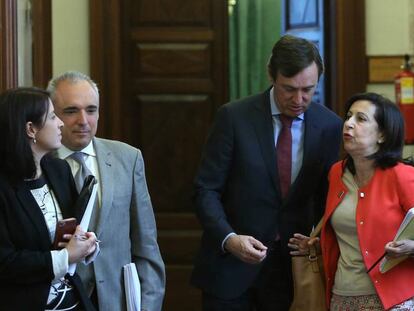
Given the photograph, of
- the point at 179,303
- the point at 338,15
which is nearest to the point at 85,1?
the point at 338,15

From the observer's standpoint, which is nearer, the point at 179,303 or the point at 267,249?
the point at 267,249

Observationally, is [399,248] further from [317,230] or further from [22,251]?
[22,251]

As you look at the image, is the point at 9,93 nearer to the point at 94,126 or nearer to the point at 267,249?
the point at 94,126

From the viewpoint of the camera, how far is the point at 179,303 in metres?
5.44

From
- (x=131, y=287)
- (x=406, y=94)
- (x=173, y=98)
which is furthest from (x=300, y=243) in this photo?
(x=173, y=98)

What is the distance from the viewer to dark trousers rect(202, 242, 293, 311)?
3.31 meters

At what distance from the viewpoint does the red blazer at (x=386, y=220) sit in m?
2.94

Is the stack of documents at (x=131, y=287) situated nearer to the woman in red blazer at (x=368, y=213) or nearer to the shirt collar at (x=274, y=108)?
the woman in red blazer at (x=368, y=213)

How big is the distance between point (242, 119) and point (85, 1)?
231cm

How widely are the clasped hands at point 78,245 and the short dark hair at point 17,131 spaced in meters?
0.22

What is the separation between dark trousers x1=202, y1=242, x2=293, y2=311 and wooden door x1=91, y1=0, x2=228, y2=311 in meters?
2.13

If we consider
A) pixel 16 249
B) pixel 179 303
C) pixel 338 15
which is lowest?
pixel 179 303

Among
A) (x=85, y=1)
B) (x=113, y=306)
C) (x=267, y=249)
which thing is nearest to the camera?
(x=113, y=306)

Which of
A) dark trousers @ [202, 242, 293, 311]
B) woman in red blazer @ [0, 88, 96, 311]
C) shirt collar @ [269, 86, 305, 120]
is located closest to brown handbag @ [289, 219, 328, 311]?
dark trousers @ [202, 242, 293, 311]
